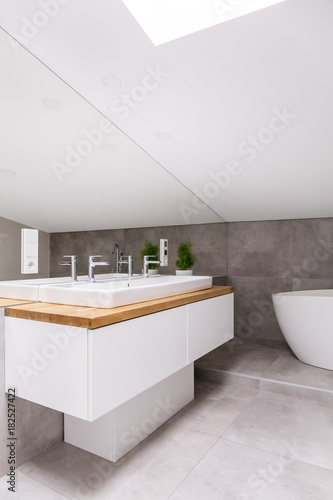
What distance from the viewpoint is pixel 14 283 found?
5.73 ft

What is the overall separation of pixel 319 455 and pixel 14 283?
1.80 meters

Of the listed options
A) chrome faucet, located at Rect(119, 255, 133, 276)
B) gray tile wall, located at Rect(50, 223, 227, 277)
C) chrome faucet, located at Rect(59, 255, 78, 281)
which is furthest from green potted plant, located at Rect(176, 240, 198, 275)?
chrome faucet, located at Rect(59, 255, 78, 281)

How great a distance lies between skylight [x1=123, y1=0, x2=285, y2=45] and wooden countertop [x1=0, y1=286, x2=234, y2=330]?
1281mm

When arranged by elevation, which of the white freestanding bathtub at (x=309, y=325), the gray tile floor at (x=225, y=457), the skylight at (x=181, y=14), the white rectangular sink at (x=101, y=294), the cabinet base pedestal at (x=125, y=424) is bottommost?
the gray tile floor at (x=225, y=457)

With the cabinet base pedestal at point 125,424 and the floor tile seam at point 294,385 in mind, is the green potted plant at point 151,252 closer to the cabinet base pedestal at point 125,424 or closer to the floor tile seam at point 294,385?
the cabinet base pedestal at point 125,424

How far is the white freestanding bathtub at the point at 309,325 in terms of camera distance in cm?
270

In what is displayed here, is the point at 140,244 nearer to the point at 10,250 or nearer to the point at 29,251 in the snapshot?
the point at 29,251

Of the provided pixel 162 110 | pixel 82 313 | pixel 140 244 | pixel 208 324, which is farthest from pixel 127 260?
pixel 82 313

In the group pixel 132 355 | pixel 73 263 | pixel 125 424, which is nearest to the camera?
pixel 132 355

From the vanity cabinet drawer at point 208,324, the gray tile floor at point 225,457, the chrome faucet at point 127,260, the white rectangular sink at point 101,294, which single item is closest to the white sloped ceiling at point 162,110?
the chrome faucet at point 127,260

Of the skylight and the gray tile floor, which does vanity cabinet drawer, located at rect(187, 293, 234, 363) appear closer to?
the gray tile floor

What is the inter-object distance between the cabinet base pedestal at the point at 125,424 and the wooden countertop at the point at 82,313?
0.56 meters

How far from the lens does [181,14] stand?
1.61 m

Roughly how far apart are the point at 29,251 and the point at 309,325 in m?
2.22
